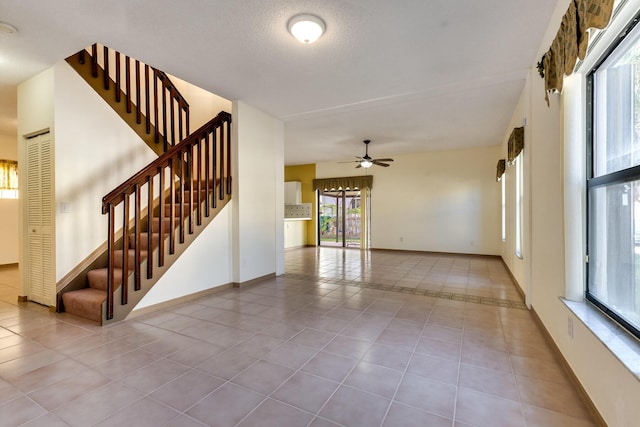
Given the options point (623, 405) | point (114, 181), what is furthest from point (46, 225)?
point (623, 405)

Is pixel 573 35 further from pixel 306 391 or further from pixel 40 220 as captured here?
pixel 40 220

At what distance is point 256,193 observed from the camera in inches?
185

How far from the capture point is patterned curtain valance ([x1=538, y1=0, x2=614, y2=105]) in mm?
1358

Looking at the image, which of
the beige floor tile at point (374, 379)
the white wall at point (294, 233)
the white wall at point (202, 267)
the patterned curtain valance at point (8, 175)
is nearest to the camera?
the beige floor tile at point (374, 379)

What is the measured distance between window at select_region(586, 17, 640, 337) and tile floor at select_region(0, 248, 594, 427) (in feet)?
2.27

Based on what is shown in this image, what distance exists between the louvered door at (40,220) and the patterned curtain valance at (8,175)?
11.6 ft

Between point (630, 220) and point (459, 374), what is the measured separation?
136 cm

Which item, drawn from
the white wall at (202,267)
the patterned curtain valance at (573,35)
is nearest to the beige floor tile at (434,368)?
the patterned curtain valance at (573,35)

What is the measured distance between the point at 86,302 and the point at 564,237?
4397 millimetres

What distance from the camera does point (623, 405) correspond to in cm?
129

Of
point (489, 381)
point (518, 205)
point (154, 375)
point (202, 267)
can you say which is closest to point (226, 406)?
point (154, 375)

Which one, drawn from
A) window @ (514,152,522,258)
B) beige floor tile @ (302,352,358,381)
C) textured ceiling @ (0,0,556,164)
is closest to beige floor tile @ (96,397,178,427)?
beige floor tile @ (302,352,358,381)

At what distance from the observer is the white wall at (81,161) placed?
3.27m

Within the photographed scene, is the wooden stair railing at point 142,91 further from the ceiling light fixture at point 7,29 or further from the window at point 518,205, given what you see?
the window at point 518,205
